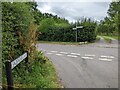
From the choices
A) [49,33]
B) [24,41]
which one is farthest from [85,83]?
[49,33]

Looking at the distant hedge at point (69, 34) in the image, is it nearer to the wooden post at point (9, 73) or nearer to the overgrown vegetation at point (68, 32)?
the overgrown vegetation at point (68, 32)

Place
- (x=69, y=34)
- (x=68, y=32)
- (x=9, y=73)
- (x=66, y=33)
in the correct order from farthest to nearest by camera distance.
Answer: (x=66, y=33)
(x=68, y=32)
(x=69, y=34)
(x=9, y=73)

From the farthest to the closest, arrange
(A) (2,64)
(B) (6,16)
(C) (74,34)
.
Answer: (C) (74,34) < (B) (6,16) < (A) (2,64)

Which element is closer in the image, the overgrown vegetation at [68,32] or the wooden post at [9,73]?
the wooden post at [9,73]

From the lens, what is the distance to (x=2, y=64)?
799 centimetres

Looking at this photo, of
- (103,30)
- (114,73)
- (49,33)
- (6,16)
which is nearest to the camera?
(6,16)

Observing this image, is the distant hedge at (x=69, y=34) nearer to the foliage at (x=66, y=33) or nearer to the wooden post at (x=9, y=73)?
the foliage at (x=66, y=33)

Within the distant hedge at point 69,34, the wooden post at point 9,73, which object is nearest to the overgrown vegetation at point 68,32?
the distant hedge at point 69,34

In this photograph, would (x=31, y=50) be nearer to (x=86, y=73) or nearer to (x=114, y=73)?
(x=86, y=73)

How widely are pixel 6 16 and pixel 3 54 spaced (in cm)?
130

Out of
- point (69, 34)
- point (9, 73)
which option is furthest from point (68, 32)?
point (9, 73)

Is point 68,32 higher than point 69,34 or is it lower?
higher

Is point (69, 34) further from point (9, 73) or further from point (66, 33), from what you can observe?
point (9, 73)

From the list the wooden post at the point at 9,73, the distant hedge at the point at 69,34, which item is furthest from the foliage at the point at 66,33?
the wooden post at the point at 9,73
